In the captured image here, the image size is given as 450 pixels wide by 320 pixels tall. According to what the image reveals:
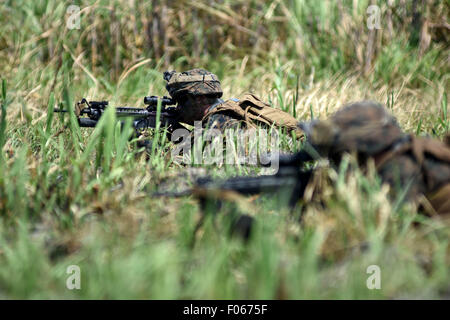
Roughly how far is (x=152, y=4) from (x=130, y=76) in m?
0.94

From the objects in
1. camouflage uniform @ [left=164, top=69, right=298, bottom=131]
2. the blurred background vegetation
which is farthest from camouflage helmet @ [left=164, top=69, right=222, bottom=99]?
the blurred background vegetation

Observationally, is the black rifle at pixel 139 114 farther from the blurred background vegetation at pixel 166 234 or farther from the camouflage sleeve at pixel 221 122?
the camouflage sleeve at pixel 221 122

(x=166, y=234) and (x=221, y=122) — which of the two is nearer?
(x=166, y=234)

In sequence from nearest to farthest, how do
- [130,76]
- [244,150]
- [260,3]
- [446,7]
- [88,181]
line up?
[88,181] → [244,150] → [130,76] → [446,7] → [260,3]

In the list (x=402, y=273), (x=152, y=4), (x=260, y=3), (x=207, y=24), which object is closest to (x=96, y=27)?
(x=152, y=4)

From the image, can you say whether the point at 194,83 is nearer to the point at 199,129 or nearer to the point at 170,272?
the point at 199,129

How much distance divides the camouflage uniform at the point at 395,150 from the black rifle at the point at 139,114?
5.24 ft

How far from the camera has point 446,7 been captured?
5.13 m

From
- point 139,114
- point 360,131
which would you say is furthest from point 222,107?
point 360,131

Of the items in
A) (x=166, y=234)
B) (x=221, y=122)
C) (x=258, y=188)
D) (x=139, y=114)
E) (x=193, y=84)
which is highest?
(x=193, y=84)

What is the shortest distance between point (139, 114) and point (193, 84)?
0.39 metres

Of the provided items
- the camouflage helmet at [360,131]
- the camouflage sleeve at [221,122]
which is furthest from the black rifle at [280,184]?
the camouflage sleeve at [221,122]

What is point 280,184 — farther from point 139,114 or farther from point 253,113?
point 139,114

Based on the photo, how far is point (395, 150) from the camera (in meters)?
1.80
